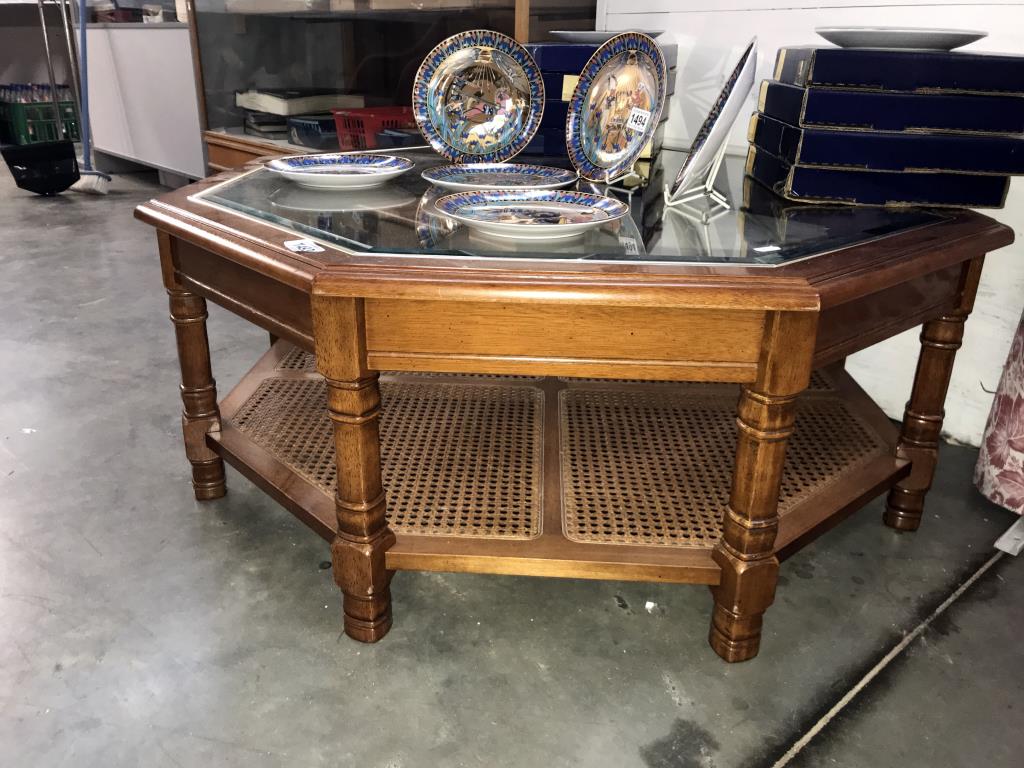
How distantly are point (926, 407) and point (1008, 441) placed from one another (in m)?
0.32

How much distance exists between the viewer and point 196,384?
4.78 ft

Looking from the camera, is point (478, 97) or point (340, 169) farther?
point (478, 97)

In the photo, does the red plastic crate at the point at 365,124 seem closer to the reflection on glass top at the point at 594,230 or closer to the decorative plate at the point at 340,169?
the decorative plate at the point at 340,169

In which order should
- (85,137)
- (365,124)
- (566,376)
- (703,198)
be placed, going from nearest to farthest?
(566,376)
(703,198)
(365,124)
(85,137)

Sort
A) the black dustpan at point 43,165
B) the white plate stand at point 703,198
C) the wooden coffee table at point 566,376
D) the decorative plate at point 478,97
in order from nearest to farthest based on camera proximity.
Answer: the wooden coffee table at point 566,376 < the white plate stand at point 703,198 < the decorative plate at point 478,97 < the black dustpan at point 43,165

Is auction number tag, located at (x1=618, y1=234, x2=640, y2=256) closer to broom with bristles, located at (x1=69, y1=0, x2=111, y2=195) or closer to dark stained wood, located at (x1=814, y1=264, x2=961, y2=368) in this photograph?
dark stained wood, located at (x1=814, y1=264, x2=961, y2=368)

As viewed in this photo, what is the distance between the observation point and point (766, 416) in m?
1.00

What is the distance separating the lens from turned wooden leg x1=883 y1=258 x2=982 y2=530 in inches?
51.9

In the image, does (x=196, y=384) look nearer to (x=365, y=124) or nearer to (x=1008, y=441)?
(x=365, y=124)

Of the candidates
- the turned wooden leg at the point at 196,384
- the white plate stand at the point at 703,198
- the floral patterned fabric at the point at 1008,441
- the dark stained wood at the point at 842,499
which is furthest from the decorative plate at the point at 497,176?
the floral patterned fabric at the point at 1008,441

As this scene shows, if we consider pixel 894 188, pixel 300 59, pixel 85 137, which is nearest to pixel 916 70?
pixel 894 188

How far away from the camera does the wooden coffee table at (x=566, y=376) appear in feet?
3.14

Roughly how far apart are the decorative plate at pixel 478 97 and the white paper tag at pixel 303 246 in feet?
1.80

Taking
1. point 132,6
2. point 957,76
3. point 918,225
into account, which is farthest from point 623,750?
point 132,6
